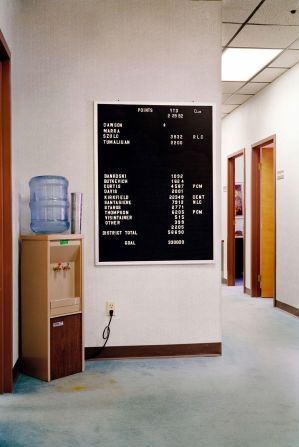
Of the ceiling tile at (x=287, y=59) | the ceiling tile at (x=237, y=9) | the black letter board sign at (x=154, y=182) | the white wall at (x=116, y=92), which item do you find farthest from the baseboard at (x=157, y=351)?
the ceiling tile at (x=287, y=59)

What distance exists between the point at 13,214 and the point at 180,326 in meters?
1.64

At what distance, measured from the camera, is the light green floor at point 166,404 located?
97.6 inches

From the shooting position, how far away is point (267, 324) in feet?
17.1

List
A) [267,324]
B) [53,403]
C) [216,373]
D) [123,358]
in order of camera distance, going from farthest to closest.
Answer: [267,324], [123,358], [216,373], [53,403]

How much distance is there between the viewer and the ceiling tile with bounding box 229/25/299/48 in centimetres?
464

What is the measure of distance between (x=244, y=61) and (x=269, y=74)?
1.87 ft

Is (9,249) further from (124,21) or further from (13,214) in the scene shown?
(124,21)

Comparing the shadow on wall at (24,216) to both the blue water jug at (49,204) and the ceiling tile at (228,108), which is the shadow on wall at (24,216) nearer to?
the blue water jug at (49,204)

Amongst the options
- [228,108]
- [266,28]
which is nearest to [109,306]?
[266,28]

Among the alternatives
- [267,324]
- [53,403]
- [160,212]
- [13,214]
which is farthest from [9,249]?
[267,324]

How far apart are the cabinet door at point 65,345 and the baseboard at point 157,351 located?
385 millimetres

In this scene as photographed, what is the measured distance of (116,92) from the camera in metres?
3.92

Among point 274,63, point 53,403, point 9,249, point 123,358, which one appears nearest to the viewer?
point 53,403

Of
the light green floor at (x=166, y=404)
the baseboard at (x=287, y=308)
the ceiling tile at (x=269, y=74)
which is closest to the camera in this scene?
the light green floor at (x=166, y=404)
